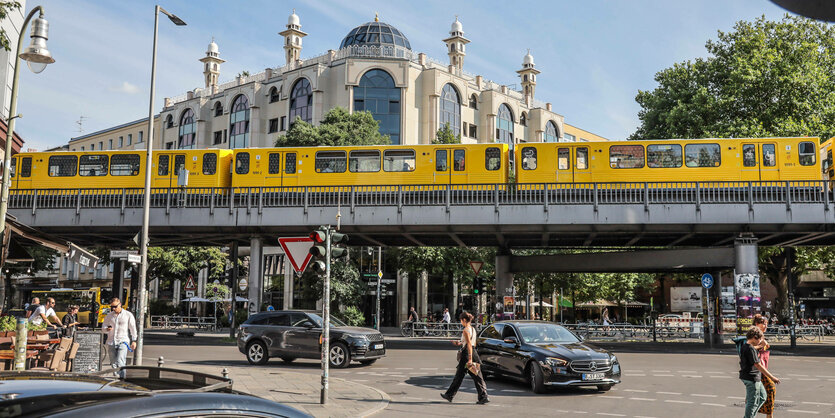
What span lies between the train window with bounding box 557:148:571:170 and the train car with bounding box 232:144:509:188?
6.75 feet

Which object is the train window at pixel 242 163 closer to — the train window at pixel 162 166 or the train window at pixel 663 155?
the train window at pixel 162 166

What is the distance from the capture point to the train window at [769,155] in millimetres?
26406

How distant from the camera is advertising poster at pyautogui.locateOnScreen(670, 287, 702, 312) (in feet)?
215

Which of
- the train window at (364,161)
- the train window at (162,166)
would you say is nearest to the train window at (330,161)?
the train window at (364,161)

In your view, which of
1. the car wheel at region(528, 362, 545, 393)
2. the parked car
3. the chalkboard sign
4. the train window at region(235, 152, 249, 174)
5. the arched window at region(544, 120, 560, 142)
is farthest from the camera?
the arched window at region(544, 120, 560, 142)

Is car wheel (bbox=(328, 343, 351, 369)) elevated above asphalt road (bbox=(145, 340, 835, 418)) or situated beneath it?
elevated above

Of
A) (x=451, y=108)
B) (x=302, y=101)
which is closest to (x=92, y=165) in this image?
(x=302, y=101)

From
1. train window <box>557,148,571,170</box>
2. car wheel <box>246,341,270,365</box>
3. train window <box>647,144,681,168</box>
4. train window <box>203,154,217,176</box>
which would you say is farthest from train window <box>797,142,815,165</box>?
train window <box>203,154,217,176</box>

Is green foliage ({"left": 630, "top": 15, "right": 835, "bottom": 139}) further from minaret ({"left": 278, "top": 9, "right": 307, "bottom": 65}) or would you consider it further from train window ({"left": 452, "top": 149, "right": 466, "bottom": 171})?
minaret ({"left": 278, "top": 9, "right": 307, "bottom": 65})

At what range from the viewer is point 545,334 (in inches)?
595

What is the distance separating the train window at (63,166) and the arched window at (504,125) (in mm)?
47338

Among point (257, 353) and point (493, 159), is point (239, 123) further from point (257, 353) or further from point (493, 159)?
point (257, 353)

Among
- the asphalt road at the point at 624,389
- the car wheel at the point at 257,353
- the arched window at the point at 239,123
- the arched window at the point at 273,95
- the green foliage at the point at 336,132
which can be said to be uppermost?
the arched window at the point at 273,95

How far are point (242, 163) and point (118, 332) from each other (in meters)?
16.9
